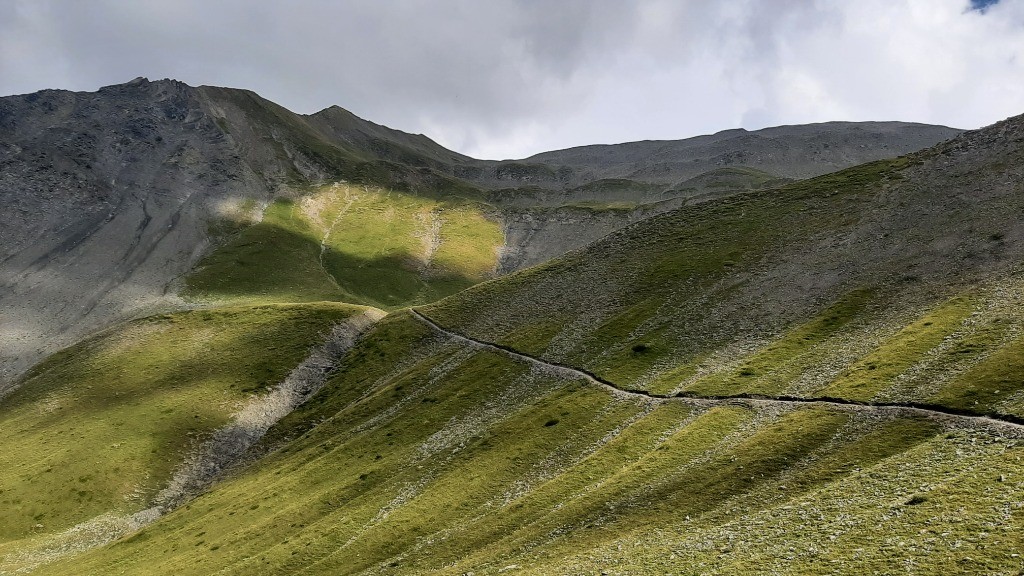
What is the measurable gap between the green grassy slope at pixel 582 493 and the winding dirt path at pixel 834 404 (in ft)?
4.26

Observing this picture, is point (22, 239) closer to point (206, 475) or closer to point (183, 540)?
point (206, 475)

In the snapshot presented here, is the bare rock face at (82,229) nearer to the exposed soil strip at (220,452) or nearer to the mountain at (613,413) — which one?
the mountain at (613,413)

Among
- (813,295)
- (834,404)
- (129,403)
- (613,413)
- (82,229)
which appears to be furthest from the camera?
(82,229)

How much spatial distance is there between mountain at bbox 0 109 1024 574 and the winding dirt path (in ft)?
0.91

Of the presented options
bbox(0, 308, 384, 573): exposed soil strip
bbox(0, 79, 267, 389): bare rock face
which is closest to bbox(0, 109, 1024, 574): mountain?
bbox(0, 308, 384, 573): exposed soil strip

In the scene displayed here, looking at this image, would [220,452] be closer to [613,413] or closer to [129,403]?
[129,403]

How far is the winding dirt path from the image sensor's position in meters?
36.1

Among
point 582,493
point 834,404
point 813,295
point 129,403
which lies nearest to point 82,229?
point 129,403

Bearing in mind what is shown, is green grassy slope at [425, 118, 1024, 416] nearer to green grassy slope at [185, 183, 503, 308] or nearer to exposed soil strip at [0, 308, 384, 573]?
exposed soil strip at [0, 308, 384, 573]

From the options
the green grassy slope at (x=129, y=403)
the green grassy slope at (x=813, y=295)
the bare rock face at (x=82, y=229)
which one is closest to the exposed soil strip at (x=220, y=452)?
the green grassy slope at (x=129, y=403)

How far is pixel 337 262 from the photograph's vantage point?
166625 millimetres

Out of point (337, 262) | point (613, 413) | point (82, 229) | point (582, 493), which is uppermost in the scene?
point (82, 229)

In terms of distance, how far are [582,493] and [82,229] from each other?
17213 cm

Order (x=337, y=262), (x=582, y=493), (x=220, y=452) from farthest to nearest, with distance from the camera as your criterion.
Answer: (x=337, y=262)
(x=220, y=452)
(x=582, y=493)
